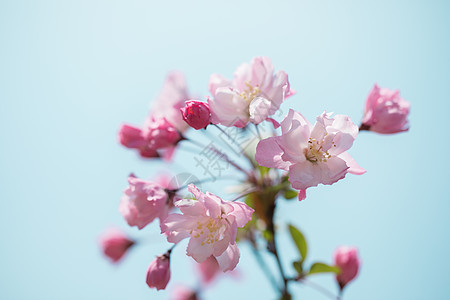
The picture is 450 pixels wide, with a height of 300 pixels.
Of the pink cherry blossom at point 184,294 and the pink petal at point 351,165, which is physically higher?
the pink petal at point 351,165

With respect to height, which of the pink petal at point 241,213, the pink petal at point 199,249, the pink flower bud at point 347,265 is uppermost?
the pink petal at point 241,213

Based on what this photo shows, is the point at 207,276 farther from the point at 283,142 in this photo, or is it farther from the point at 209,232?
the point at 283,142

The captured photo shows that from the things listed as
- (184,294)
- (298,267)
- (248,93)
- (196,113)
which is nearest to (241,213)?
(196,113)

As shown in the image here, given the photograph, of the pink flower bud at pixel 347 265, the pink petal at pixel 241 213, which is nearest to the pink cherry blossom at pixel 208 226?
the pink petal at pixel 241 213

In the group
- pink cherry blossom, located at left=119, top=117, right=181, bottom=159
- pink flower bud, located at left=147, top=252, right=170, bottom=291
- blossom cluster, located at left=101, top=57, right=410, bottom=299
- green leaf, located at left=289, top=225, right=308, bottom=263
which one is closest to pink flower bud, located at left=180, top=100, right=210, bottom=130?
blossom cluster, located at left=101, top=57, right=410, bottom=299

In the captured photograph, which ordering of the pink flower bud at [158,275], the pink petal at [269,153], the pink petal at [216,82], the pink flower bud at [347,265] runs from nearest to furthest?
the pink petal at [269,153], the pink flower bud at [158,275], the pink petal at [216,82], the pink flower bud at [347,265]

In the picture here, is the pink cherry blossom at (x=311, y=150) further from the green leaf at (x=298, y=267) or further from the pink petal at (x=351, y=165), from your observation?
the green leaf at (x=298, y=267)

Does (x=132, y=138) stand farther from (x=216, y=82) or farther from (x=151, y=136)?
(x=216, y=82)

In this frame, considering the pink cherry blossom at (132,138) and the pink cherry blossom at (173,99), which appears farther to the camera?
the pink cherry blossom at (173,99)
